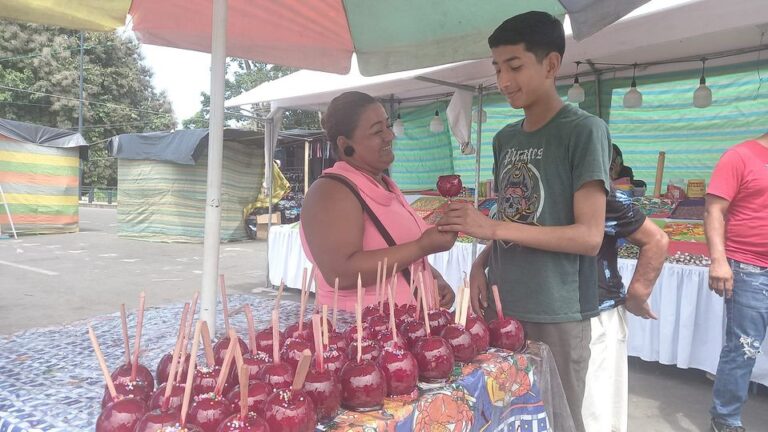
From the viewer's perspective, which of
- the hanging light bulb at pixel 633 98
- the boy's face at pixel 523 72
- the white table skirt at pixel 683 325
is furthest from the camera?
the hanging light bulb at pixel 633 98

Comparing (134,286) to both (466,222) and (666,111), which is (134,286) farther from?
(666,111)

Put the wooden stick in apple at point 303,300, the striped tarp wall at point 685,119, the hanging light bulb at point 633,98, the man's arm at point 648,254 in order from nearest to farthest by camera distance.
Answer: the wooden stick in apple at point 303,300 < the man's arm at point 648,254 < the striped tarp wall at point 685,119 < the hanging light bulb at point 633,98

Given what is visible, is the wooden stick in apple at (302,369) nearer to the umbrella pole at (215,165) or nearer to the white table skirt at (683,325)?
the umbrella pole at (215,165)

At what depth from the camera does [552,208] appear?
5.67 feet

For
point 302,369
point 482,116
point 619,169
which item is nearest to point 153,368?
point 302,369

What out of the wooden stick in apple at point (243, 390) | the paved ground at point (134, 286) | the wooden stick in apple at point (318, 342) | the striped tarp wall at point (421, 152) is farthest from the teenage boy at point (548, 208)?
the striped tarp wall at point (421, 152)

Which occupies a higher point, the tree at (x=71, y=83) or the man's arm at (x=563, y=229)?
the tree at (x=71, y=83)

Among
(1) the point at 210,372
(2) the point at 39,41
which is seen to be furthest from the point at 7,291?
(2) the point at 39,41

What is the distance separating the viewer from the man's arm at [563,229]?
5.16ft

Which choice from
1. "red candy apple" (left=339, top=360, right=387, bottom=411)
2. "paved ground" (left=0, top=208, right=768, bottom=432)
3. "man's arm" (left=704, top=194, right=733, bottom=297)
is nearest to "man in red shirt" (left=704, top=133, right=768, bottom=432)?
"man's arm" (left=704, top=194, right=733, bottom=297)

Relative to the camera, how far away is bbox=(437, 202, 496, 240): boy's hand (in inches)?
62.1

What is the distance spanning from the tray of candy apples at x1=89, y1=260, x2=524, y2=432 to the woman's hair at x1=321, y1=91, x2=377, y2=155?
830mm

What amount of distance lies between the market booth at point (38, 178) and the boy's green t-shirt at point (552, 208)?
14.5m

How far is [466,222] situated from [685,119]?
5919 mm
